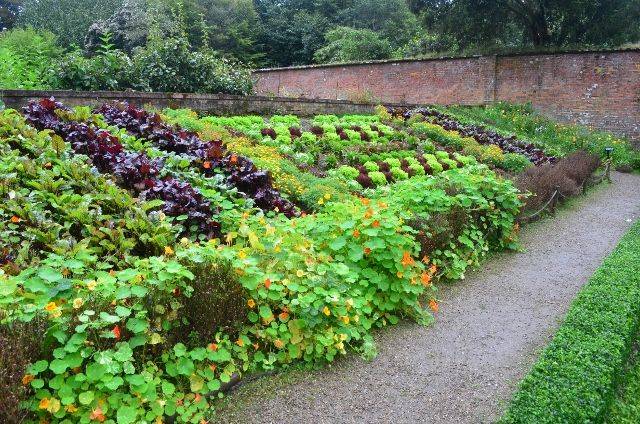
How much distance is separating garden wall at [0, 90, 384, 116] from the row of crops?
89 centimetres

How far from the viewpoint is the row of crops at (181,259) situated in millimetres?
2520

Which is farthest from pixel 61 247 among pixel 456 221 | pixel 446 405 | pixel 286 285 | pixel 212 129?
pixel 212 129

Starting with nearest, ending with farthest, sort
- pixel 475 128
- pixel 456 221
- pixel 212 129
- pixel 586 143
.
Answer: pixel 456 221
pixel 212 129
pixel 475 128
pixel 586 143

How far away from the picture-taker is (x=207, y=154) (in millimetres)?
6168

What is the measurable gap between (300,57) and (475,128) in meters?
22.4

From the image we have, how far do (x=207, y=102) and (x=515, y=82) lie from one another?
1293 cm

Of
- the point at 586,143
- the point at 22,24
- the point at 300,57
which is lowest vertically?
the point at 586,143

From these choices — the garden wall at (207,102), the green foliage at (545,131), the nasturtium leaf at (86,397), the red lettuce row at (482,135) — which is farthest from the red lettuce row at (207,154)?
the green foliage at (545,131)

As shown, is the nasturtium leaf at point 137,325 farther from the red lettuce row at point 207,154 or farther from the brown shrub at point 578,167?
the brown shrub at point 578,167

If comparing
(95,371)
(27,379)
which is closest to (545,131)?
(95,371)

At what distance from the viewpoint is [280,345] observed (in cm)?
329

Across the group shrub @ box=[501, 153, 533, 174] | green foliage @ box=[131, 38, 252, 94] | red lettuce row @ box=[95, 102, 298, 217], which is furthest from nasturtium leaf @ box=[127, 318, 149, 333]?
shrub @ box=[501, 153, 533, 174]

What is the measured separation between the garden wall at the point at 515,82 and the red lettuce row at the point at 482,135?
1.68 metres

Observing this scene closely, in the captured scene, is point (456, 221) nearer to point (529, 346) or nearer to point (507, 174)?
point (529, 346)
